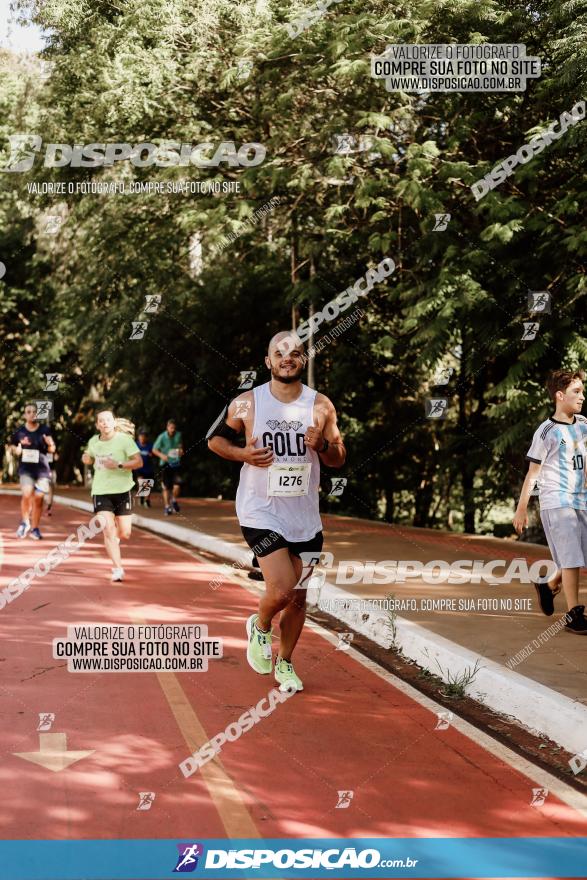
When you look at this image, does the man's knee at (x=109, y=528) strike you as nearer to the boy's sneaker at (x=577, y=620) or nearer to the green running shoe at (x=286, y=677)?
the green running shoe at (x=286, y=677)

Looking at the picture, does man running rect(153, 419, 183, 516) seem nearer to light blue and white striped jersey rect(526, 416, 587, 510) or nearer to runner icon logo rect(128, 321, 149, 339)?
runner icon logo rect(128, 321, 149, 339)

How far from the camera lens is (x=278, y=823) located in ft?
15.3

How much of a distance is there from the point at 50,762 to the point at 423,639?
345 centimetres

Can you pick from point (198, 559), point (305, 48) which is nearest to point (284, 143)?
point (305, 48)

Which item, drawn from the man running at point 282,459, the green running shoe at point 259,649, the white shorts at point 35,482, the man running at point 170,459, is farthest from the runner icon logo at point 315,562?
the man running at point 170,459

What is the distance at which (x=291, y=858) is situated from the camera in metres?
4.36

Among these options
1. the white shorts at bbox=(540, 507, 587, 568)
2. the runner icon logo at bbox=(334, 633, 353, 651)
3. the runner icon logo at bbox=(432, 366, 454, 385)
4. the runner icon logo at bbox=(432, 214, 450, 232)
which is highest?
the runner icon logo at bbox=(432, 214, 450, 232)

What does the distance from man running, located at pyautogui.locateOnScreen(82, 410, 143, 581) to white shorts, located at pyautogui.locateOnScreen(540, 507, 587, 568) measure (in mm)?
4947

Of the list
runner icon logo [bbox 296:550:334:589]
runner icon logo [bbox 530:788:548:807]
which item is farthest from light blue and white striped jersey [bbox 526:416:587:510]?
runner icon logo [bbox 530:788:548:807]

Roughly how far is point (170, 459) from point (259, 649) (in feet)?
45.4

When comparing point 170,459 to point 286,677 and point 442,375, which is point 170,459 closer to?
point 442,375

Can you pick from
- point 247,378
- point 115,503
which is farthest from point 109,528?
point 247,378

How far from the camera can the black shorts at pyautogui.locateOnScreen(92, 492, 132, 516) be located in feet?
38.8

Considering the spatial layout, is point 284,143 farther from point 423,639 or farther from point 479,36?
point 423,639
